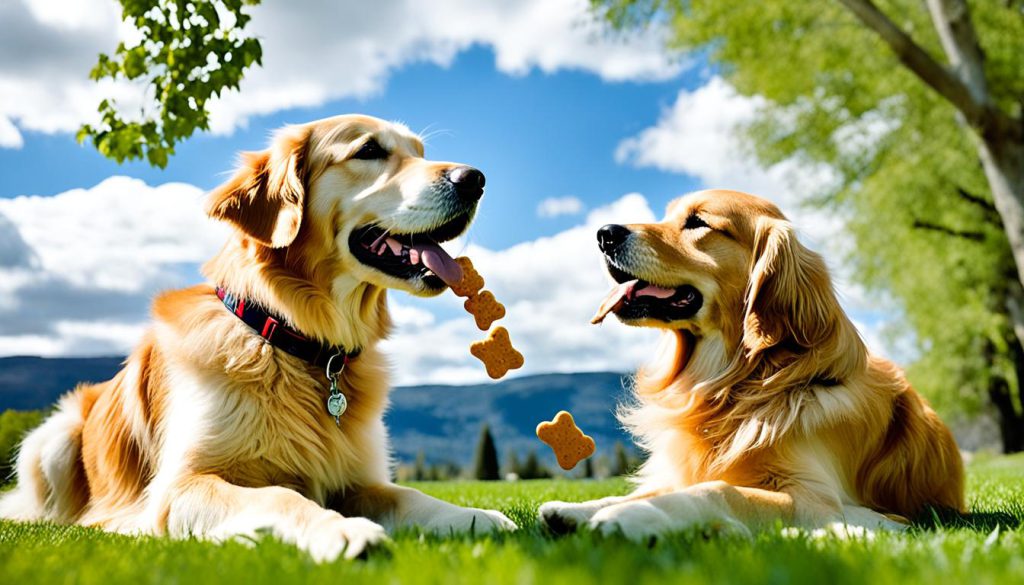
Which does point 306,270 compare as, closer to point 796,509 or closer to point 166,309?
point 166,309

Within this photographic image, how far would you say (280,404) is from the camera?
393 cm

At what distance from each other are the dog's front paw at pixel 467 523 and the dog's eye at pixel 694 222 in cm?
189

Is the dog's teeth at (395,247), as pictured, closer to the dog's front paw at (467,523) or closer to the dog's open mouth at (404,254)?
the dog's open mouth at (404,254)

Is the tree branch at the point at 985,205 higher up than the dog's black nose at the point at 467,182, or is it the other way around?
the tree branch at the point at 985,205

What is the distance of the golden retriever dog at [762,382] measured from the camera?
3.92 metres

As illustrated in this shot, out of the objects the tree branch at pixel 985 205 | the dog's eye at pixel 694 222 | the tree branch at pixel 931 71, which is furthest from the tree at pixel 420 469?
the dog's eye at pixel 694 222

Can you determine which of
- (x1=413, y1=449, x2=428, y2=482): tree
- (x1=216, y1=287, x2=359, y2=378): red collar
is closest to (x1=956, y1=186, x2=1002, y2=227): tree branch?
(x1=413, y1=449, x2=428, y2=482): tree

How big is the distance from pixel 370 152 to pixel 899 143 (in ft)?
66.6

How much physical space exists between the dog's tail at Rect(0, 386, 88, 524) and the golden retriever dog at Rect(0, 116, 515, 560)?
0.48 m

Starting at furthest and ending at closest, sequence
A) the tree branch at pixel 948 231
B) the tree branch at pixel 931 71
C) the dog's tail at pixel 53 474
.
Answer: the tree branch at pixel 948 231, the tree branch at pixel 931 71, the dog's tail at pixel 53 474

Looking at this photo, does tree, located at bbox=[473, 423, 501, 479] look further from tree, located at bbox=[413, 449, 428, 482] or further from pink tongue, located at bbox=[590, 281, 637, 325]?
pink tongue, located at bbox=[590, 281, 637, 325]

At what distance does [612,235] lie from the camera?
14.4ft

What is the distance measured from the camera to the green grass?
6.49 ft

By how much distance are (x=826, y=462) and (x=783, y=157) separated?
2023cm
